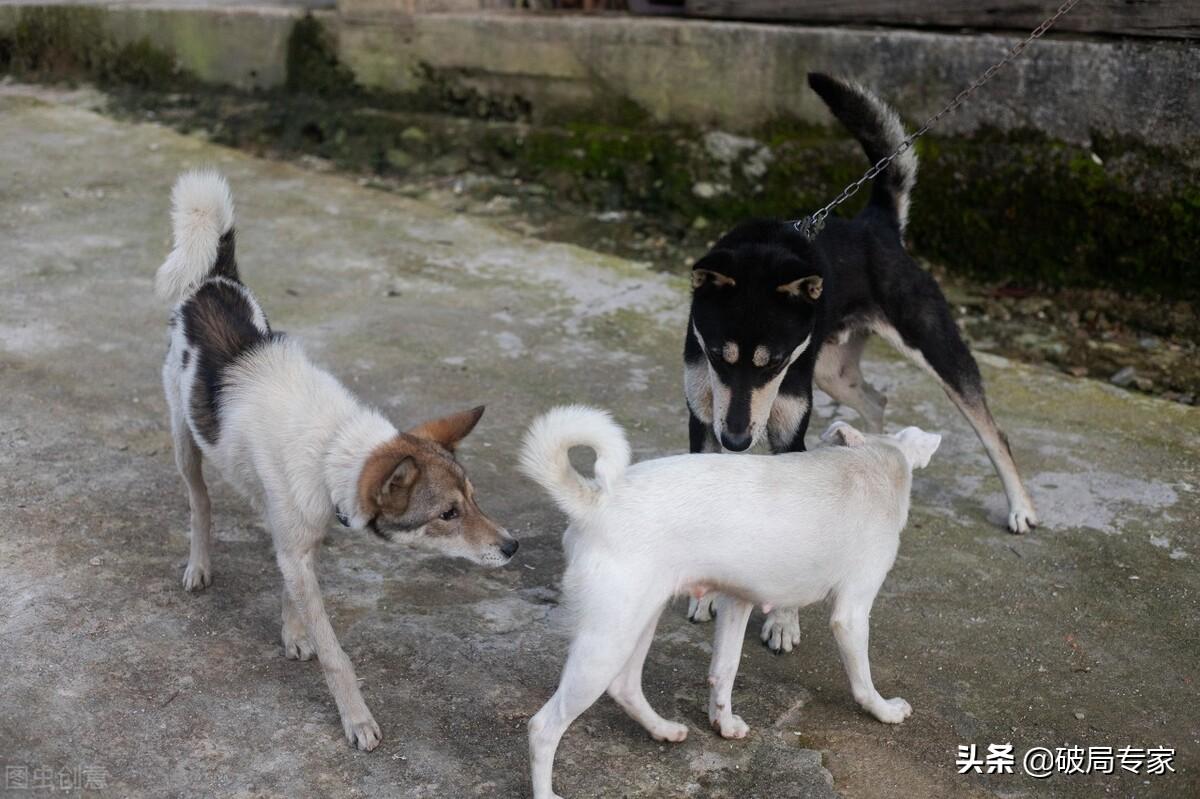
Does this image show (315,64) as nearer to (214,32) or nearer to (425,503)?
(214,32)

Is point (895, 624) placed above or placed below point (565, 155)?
below

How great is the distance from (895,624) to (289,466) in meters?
1.97

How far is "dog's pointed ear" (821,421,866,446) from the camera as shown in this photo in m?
3.59

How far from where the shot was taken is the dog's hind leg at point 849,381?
196 inches

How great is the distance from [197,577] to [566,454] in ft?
5.20

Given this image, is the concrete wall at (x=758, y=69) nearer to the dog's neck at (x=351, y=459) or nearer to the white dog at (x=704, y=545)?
the white dog at (x=704, y=545)

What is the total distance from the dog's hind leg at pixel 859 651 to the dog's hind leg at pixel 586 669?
2.04 feet

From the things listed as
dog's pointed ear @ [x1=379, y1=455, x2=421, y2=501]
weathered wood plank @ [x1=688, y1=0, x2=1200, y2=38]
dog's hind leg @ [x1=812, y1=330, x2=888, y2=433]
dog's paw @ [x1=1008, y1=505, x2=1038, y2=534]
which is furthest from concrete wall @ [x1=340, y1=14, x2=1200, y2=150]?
dog's pointed ear @ [x1=379, y1=455, x2=421, y2=501]

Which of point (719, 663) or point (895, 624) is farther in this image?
point (895, 624)

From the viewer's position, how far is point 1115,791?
3258mm

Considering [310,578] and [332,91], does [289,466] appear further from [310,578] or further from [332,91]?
[332,91]

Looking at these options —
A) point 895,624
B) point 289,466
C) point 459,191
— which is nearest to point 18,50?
point 459,191

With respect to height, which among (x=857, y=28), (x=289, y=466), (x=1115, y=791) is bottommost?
(x=1115, y=791)

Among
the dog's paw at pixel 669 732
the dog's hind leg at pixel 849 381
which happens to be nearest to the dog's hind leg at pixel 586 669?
the dog's paw at pixel 669 732
